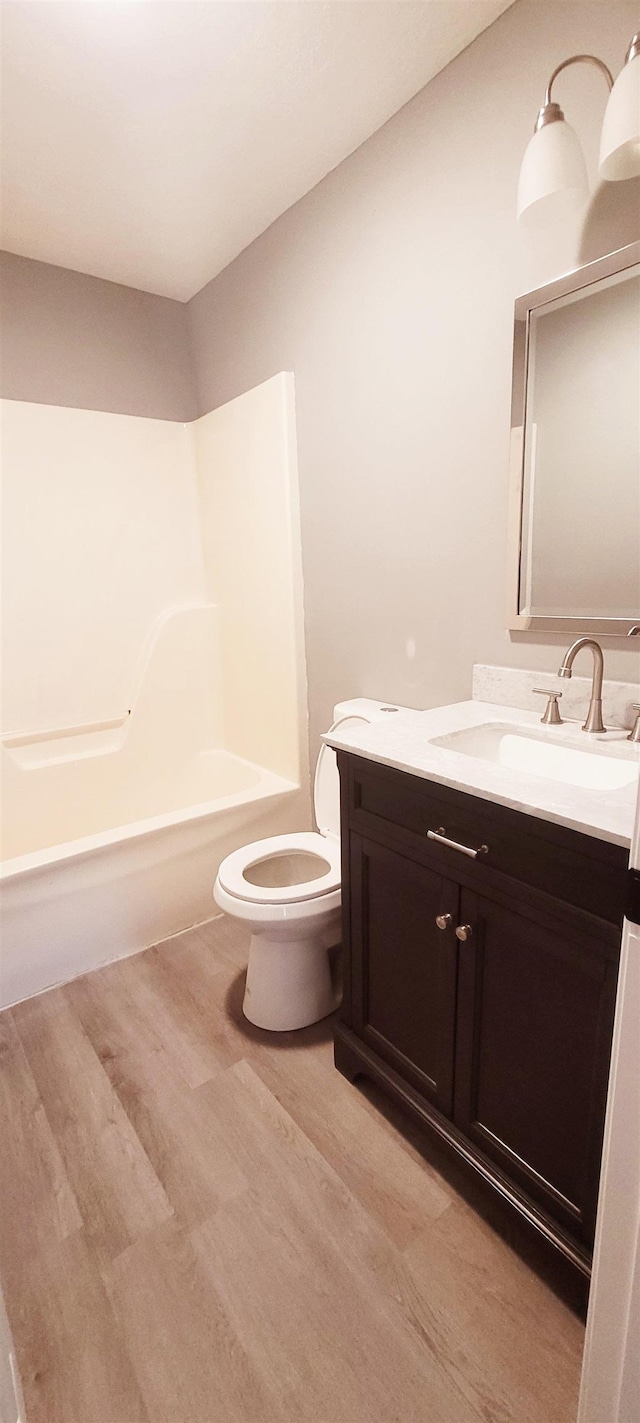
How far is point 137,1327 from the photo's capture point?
1.08 metres

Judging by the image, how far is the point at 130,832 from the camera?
80.3 inches

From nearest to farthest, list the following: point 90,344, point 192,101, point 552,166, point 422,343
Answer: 1. point 552,166
2. point 192,101
3. point 422,343
4. point 90,344

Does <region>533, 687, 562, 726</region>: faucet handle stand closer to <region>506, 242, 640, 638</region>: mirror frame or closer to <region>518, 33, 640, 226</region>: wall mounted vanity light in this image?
<region>506, 242, 640, 638</region>: mirror frame

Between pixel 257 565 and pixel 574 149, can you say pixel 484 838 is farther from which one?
pixel 257 565

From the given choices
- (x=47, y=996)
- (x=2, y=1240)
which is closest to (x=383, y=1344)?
(x=2, y=1240)

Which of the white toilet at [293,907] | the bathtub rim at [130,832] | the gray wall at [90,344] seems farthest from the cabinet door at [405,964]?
the gray wall at [90,344]

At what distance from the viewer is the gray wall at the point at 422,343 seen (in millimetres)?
1292

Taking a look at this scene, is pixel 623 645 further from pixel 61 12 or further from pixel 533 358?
pixel 61 12

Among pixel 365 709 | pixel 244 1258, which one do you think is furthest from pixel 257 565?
pixel 244 1258

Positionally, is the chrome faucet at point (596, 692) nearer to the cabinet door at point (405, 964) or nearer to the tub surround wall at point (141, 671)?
the cabinet door at point (405, 964)

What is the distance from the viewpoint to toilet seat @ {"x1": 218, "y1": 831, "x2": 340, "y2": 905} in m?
1.60

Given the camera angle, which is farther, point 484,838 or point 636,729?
point 636,729

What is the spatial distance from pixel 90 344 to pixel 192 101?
3.44 feet

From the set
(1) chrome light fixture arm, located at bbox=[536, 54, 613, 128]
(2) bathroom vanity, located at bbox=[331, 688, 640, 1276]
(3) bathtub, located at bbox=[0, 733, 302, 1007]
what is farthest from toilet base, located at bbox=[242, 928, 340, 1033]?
(1) chrome light fixture arm, located at bbox=[536, 54, 613, 128]
